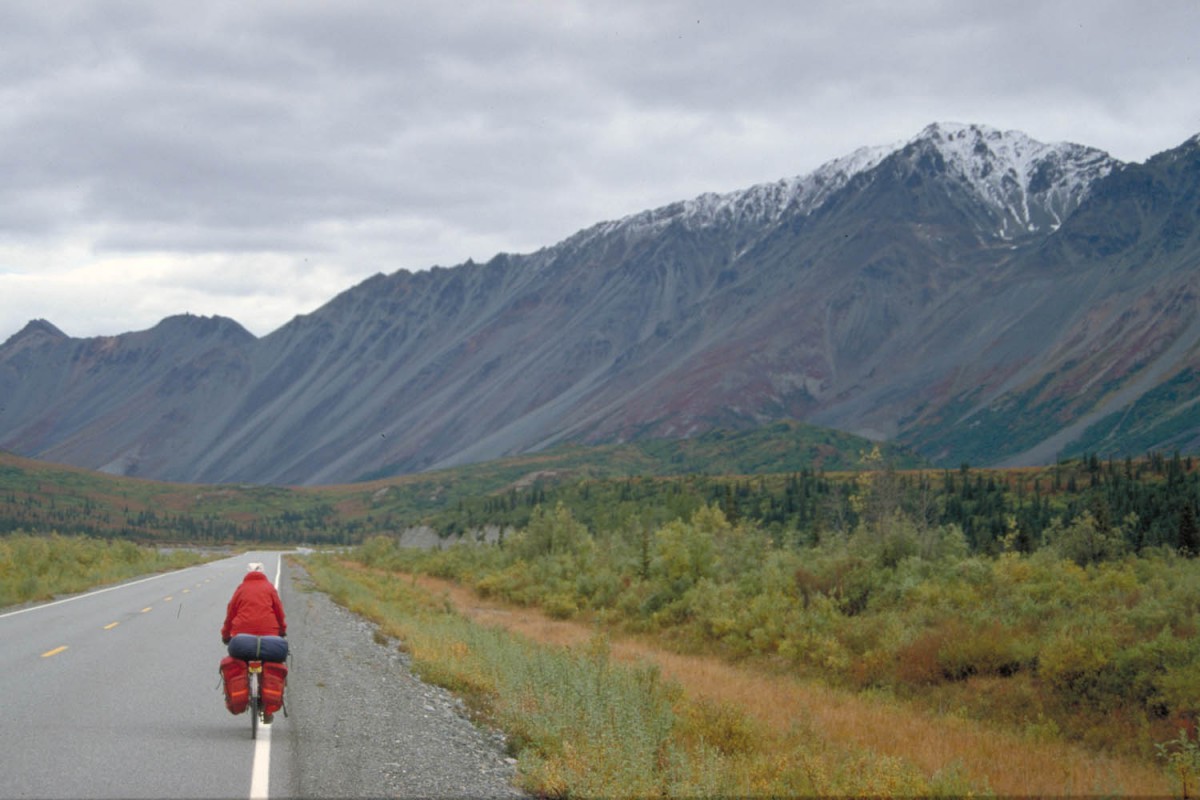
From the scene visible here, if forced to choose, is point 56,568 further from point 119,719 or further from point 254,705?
point 254,705

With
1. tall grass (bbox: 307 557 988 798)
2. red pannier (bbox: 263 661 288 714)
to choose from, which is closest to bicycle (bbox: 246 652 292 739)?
red pannier (bbox: 263 661 288 714)

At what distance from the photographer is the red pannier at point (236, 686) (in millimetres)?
11531

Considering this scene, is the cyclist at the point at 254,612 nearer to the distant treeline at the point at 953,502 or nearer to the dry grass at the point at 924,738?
the dry grass at the point at 924,738

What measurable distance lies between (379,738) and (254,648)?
1.74 meters

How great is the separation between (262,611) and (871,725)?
30.5 ft

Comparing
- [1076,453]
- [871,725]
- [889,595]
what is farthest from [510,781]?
[1076,453]

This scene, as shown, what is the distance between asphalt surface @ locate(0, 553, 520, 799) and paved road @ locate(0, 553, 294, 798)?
0.02m

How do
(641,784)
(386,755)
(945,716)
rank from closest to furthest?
(641,784) → (386,755) → (945,716)

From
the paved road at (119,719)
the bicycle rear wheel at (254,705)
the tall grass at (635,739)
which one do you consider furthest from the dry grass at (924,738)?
the paved road at (119,719)

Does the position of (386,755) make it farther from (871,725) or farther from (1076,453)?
(1076,453)

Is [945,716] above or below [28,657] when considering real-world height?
below

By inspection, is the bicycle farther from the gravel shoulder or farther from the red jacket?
the red jacket

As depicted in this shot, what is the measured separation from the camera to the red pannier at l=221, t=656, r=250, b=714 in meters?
11.5

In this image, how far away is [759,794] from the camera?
1015 cm
